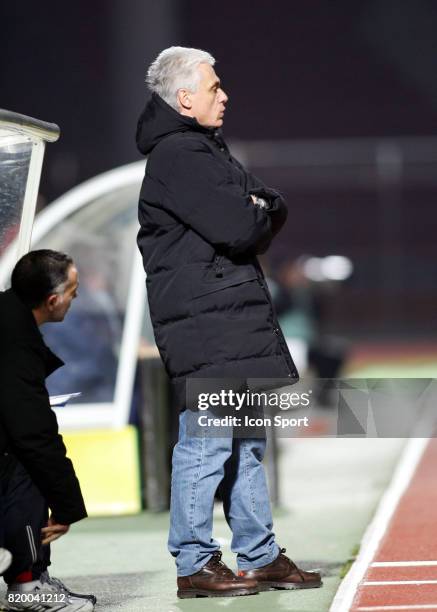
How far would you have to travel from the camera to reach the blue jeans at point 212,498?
508 centimetres

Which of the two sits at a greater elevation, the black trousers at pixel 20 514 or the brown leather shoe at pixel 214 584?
the black trousers at pixel 20 514

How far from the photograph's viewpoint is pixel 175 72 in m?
5.11

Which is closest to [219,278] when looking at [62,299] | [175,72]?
[62,299]

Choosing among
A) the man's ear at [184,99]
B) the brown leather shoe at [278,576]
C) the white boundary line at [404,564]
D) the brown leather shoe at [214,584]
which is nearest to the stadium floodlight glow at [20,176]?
the man's ear at [184,99]

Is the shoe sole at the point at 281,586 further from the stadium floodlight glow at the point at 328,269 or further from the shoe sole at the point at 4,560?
the stadium floodlight glow at the point at 328,269

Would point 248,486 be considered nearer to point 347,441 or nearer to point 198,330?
point 198,330

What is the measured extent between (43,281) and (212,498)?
101 cm

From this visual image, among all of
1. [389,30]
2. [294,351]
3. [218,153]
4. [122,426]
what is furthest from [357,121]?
[218,153]

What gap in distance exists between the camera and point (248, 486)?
206 inches

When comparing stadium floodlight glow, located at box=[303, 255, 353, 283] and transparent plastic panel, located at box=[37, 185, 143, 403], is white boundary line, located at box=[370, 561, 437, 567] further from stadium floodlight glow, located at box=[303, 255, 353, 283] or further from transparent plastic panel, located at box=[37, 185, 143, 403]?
stadium floodlight glow, located at box=[303, 255, 353, 283]

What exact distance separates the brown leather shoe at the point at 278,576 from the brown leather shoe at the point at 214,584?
0.06 m

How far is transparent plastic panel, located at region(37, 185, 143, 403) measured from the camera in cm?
848

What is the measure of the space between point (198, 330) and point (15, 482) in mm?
825

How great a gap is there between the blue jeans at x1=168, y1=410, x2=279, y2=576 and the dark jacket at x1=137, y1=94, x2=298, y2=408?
0.25 meters
